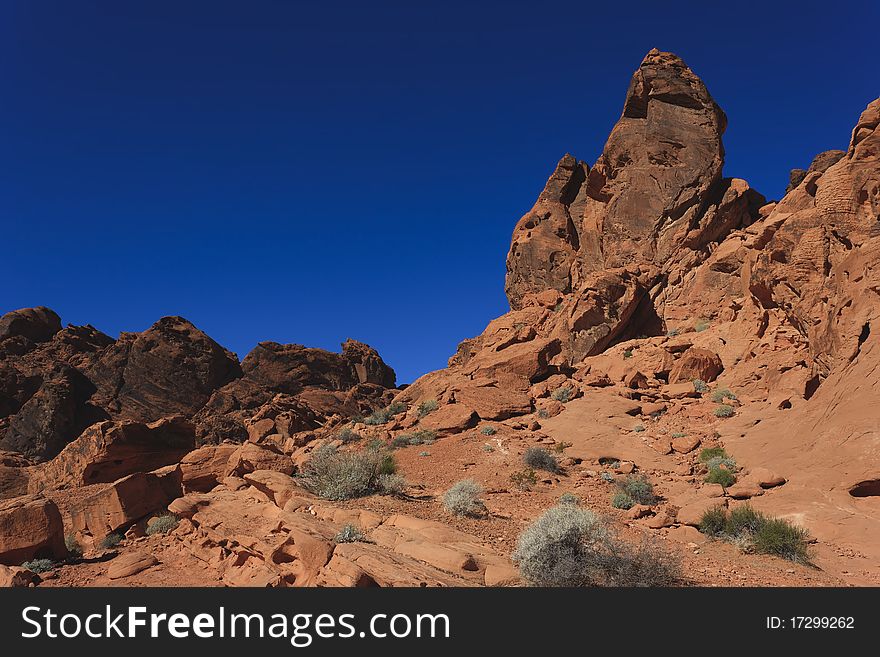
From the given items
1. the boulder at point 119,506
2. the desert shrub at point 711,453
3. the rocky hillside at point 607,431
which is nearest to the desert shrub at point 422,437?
the rocky hillside at point 607,431

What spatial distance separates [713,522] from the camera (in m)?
9.54

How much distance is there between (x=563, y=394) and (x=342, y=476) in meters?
12.5

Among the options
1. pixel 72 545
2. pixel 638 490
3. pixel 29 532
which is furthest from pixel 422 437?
pixel 29 532

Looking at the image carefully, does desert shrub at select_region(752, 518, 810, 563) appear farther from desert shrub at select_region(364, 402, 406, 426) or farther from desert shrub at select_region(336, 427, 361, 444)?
desert shrub at select_region(364, 402, 406, 426)

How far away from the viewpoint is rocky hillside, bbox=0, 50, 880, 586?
8.61m

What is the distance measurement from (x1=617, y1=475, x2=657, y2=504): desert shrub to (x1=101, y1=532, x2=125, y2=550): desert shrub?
11983mm

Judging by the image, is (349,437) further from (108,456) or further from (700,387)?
(700,387)

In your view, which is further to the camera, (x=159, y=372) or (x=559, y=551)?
(x=159, y=372)

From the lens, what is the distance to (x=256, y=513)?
10.1 metres

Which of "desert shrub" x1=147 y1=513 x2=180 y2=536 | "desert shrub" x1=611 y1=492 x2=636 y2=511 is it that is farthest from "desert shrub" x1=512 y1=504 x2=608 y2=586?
"desert shrub" x1=147 y1=513 x2=180 y2=536

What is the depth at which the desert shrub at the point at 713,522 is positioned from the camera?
30.9ft
